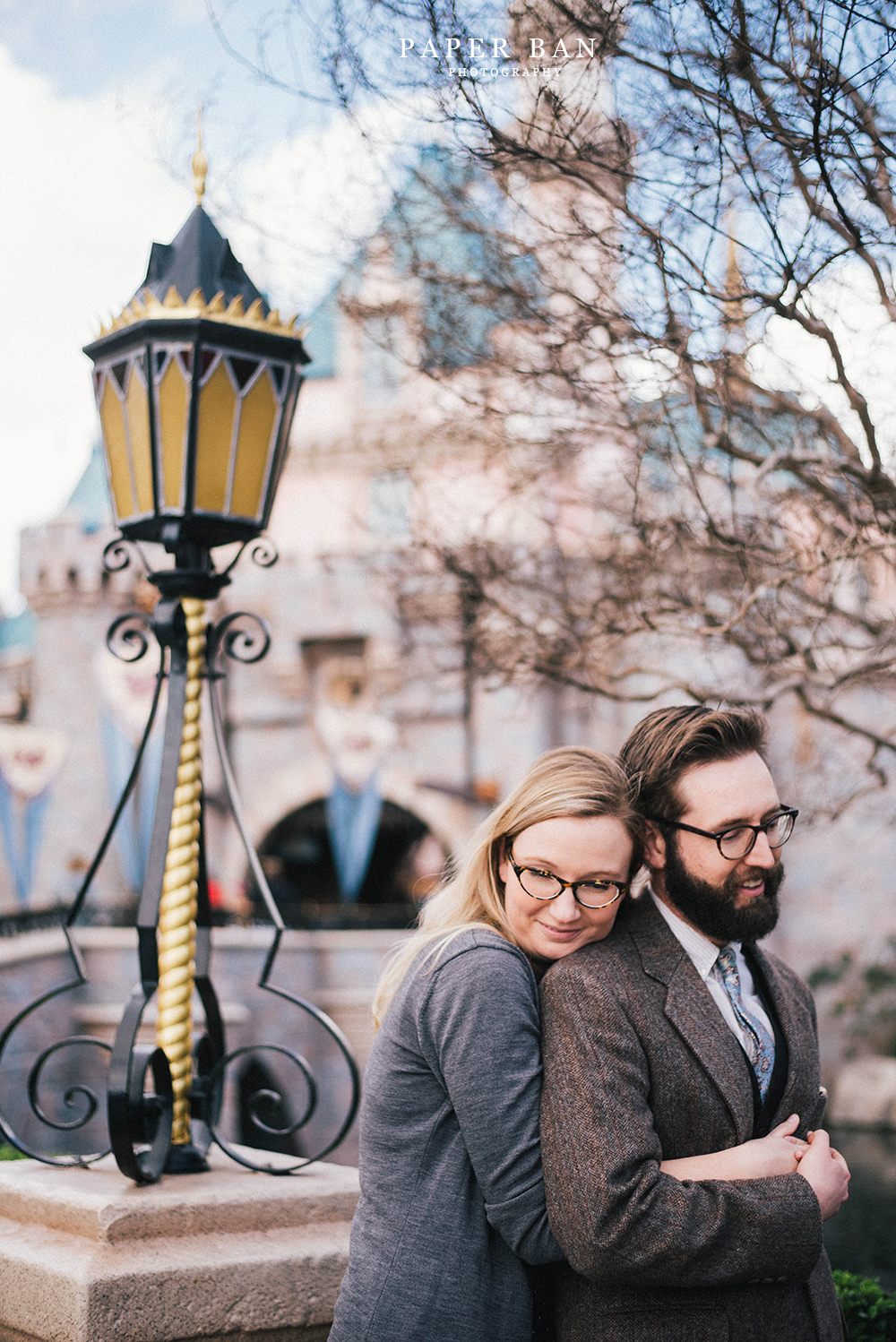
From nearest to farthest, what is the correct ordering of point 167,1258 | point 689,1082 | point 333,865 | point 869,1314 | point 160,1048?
point 689,1082
point 167,1258
point 160,1048
point 869,1314
point 333,865

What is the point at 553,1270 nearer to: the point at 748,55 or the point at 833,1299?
the point at 833,1299

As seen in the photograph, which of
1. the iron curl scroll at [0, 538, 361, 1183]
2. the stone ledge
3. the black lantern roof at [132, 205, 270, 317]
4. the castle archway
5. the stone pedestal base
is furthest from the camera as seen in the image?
the castle archway

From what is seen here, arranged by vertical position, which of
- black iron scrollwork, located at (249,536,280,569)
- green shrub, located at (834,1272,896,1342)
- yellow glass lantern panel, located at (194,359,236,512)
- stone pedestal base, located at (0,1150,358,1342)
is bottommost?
green shrub, located at (834,1272,896,1342)

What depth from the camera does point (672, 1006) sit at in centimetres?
174

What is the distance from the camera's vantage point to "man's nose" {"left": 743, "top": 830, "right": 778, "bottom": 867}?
1.80 m

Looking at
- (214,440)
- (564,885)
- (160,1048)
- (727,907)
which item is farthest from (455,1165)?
(214,440)

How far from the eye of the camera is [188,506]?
9.00 feet

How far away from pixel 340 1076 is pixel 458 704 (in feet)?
18.8

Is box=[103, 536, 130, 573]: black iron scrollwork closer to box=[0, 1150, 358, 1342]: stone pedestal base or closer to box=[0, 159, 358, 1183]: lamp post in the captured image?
box=[0, 159, 358, 1183]: lamp post

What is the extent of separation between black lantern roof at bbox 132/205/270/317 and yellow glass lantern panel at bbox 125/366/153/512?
0.22m

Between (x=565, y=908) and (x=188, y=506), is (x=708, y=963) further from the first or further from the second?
(x=188, y=506)

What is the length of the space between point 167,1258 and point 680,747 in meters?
1.42

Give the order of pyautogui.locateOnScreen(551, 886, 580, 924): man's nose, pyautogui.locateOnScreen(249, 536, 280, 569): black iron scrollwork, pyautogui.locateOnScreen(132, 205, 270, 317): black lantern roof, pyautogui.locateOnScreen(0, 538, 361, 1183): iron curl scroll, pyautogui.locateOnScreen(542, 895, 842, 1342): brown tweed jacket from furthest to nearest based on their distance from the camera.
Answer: pyautogui.locateOnScreen(249, 536, 280, 569): black iron scrollwork, pyautogui.locateOnScreen(132, 205, 270, 317): black lantern roof, pyautogui.locateOnScreen(0, 538, 361, 1183): iron curl scroll, pyautogui.locateOnScreen(551, 886, 580, 924): man's nose, pyautogui.locateOnScreen(542, 895, 842, 1342): brown tweed jacket

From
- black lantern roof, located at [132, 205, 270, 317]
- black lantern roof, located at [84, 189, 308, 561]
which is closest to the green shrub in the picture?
black lantern roof, located at [84, 189, 308, 561]
